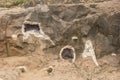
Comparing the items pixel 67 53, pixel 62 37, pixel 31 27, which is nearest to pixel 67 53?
pixel 67 53

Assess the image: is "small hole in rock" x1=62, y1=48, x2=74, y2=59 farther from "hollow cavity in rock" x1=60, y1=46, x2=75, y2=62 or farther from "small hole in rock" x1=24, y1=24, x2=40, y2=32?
"small hole in rock" x1=24, y1=24, x2=40, y2=32

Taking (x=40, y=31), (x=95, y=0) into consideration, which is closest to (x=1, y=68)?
(x=40, y=31)

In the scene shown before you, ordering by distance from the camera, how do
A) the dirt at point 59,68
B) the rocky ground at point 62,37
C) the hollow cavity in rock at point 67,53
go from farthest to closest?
the hollow cavity in rock at point 67,53
the rocky ground at point 62,37
the dirt at point 59,68

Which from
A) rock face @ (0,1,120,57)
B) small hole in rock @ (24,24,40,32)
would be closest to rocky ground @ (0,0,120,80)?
rock face @ (0,1,120,57)

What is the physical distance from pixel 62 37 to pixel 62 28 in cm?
22

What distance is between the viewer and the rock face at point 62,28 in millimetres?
9445

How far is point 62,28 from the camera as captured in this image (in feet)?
31.3

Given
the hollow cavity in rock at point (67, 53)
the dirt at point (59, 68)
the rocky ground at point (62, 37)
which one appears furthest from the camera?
the hollow cavity in rock at point (67, 53)

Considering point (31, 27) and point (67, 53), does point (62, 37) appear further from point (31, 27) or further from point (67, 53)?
point (31, 27)

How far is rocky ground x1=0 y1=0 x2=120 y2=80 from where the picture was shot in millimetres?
9188

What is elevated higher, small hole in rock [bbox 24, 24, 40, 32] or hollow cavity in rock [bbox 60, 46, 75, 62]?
Answer: small hole in rock [bbox 24, 24, 40, 32]

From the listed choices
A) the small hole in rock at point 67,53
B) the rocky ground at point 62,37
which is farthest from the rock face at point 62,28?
the small hole in rock at point 67,53

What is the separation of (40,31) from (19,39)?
54 centimetres

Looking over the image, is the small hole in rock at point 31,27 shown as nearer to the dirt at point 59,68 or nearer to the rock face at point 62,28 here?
the rock face at point 62,28
